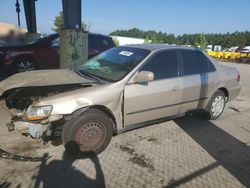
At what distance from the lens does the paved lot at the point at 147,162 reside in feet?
10.1

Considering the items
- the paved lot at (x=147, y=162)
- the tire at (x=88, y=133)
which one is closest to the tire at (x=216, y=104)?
the paved lot at (x=147, y=162)

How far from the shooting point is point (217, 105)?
5.38 metres

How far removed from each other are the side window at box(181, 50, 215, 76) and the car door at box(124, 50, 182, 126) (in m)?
0.22

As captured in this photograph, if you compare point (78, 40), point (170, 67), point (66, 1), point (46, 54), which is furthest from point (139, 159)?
point (46, 54)

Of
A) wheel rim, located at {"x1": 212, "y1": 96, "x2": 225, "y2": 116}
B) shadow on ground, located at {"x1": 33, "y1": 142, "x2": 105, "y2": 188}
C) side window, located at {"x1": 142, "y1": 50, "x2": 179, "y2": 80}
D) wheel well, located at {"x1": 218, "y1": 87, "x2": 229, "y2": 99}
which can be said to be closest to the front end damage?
shadow on ground, located at {"x1": 33, "y1": 142, "x2": 105, "y2": 188}

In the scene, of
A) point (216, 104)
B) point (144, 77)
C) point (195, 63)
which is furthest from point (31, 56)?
point (216, 104)

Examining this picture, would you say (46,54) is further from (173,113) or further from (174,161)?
(174,161)

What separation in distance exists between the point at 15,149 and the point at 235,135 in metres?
3.78

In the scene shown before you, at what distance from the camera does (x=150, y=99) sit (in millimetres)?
4043

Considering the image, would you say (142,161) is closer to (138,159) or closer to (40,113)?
(138,159)

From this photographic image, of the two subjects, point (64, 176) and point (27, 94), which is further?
point (27, 94)

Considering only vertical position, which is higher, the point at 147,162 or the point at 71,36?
the point at 71,36

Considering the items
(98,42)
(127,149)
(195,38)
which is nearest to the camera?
(127,149)

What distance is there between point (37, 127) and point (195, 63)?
119 inches
